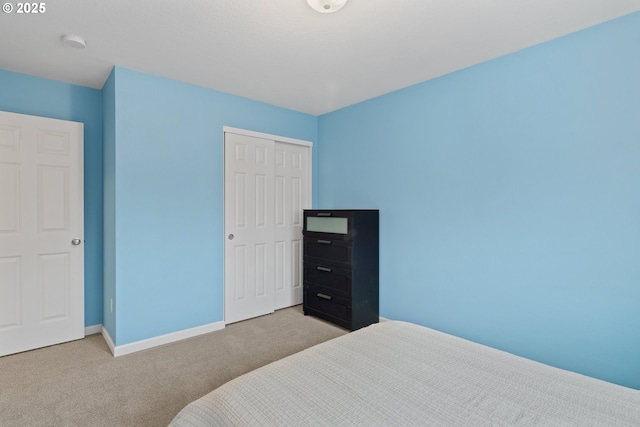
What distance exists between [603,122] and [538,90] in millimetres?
455

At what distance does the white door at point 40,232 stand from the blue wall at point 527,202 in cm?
291

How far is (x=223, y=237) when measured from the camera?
3201 millimetres

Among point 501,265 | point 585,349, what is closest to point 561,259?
point 501,265

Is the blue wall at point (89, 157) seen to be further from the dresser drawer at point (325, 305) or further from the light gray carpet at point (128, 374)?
the dresser drawer at point (325, 305)

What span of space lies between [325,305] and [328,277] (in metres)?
0.30

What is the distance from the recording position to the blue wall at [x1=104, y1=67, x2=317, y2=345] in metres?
2.58

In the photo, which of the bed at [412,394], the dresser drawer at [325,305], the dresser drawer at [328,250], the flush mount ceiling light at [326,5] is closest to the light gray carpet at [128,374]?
the dresser drawer at [325,305]

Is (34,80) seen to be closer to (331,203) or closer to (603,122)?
(331,203)

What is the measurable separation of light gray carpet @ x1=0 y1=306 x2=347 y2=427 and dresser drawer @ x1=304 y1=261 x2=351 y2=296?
43cm

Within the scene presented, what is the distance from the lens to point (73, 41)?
2135 mm

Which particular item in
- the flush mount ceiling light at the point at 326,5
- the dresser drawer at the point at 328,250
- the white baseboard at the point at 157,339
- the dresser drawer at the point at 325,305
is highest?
the flush mount ceiling light at the point at 326,5

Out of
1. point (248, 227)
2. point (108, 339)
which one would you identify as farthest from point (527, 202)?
point (108, 339)

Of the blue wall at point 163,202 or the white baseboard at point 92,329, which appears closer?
the blue wall at point 163,202

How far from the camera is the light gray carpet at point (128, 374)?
1.83m
